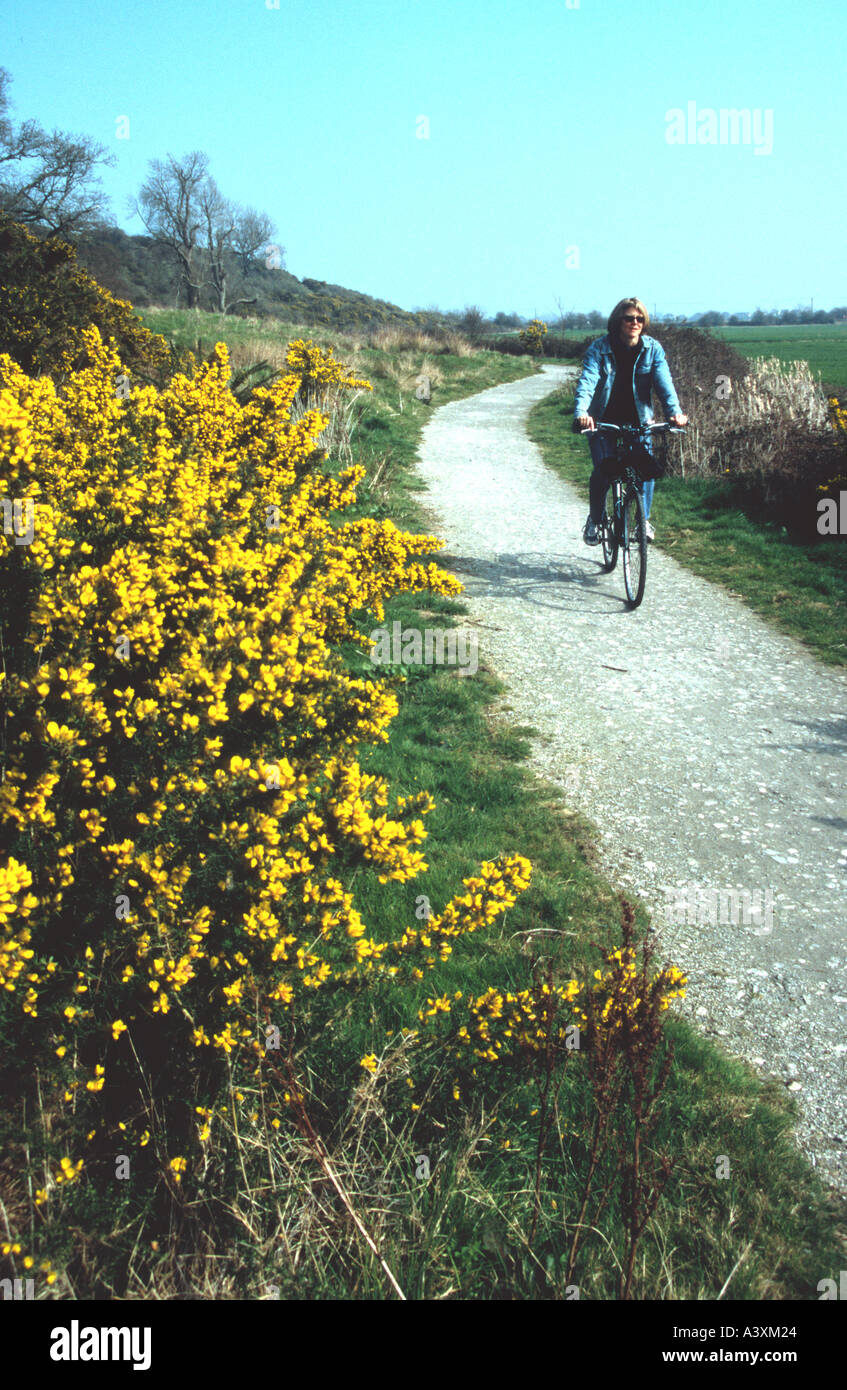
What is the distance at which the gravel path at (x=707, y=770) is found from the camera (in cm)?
317

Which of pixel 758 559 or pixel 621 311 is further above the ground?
pixel 621 311

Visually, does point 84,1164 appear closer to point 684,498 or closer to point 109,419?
point 109,419

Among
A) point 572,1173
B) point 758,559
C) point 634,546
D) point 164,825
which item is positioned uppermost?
point 634,546

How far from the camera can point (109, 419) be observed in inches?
192

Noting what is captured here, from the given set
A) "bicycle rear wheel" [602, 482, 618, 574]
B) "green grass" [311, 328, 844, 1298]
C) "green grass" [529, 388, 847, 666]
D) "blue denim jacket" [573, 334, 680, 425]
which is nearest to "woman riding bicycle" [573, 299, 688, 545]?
"blue denim jacket" [573, 334, 680, 425]

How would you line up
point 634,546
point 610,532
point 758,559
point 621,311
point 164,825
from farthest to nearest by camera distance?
point 758,559, point 610,532, point 634,546, point 621,311, point 164,825

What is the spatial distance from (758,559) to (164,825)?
26.7ft

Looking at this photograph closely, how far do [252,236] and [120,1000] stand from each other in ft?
280

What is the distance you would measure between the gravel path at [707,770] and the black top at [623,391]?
1571mm

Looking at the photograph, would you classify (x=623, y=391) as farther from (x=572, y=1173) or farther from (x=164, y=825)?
(x=572, y=1173)

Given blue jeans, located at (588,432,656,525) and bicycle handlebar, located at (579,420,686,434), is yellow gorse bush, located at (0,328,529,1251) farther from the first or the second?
blue jeans, located at (588,432,656,525)

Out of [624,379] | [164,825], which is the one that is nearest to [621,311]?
[624,379]

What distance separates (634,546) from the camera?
7703mm

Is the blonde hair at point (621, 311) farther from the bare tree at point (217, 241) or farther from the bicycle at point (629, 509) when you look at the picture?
the bare tree at point (217, 241)
